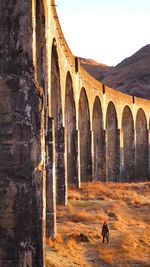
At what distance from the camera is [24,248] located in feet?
16.5

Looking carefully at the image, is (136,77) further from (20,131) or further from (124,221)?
(20,131)

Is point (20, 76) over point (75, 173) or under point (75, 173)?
over

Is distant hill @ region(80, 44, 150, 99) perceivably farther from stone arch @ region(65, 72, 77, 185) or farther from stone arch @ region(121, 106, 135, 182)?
stone arch @ region(65, 72, 77, 185)

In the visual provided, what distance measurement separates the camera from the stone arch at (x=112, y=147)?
82.4 ft

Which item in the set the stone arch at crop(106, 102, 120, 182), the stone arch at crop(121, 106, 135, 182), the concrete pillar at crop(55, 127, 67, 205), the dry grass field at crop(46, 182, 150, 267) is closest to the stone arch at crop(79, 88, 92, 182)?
the dry grass field at crop(46, 182, 150, 267)

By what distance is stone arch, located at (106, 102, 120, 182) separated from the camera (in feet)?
82.4

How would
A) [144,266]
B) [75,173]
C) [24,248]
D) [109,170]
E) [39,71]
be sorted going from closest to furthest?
[24,248] < [144,266] < [39,71] < [75,173] < [109,170]

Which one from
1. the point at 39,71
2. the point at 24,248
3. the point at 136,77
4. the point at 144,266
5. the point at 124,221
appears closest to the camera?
the point at 24,248

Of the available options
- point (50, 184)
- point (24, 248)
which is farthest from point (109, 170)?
point (24, 248)

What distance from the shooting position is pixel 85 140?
798 inches

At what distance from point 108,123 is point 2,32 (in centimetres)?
2062

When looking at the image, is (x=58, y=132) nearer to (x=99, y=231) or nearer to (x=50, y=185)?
(x=50, y=185)

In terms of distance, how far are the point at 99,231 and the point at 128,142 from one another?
18978 mm

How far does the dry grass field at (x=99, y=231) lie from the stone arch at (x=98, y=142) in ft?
15.0
